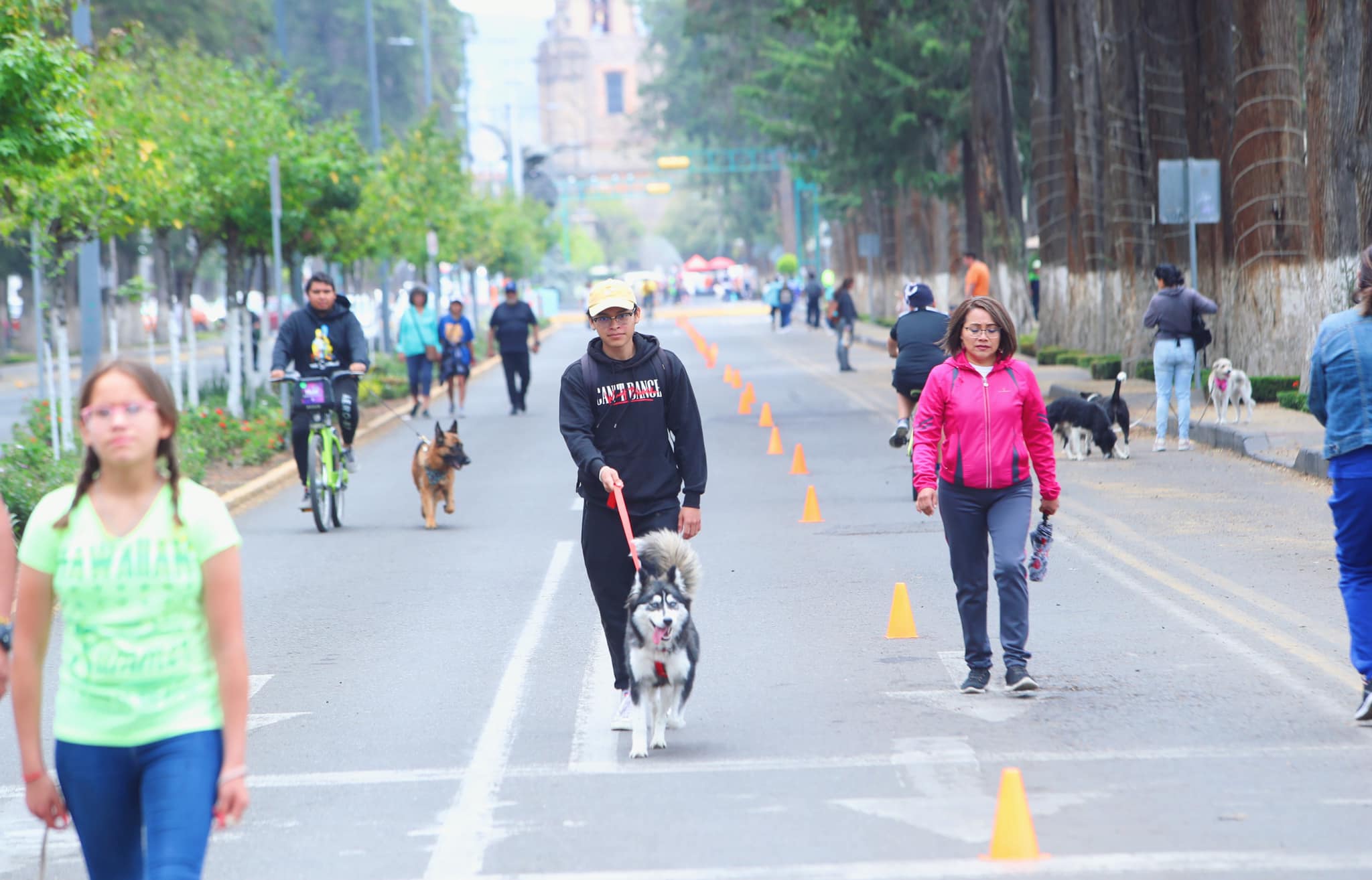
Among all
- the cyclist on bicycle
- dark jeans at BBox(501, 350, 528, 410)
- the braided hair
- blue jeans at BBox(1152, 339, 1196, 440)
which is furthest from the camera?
dark jeans at BBox(501, 350, 528, 410)

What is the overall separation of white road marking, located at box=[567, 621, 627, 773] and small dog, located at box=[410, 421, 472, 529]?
5.41 m

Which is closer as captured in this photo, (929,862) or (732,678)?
(929,862)

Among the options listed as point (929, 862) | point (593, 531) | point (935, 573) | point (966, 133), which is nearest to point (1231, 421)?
point (935, 573)

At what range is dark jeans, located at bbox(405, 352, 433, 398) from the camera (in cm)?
2750

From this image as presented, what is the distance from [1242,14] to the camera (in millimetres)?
23281

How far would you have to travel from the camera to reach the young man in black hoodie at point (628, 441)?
24.6 ft

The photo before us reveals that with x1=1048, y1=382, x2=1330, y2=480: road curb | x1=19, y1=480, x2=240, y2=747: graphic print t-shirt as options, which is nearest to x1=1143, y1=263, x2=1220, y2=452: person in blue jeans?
x1=1048, y1=382, x2=1330, y2=480: road curb

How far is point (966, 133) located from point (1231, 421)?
76.7 ft

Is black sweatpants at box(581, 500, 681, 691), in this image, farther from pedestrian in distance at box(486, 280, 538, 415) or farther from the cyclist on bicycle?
pedestrian in distance at box(486, 280, 538, 415)

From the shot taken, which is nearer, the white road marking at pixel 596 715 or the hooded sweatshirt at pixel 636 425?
the white road marking at pixel 596 715

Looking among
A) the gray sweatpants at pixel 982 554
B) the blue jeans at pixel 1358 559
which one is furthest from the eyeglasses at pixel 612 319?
the blue jeans at pixel 1358 559

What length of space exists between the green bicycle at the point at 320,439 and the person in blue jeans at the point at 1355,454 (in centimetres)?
905

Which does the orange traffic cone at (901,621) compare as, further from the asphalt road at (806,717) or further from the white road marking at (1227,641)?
the white road marking at (1227,641)

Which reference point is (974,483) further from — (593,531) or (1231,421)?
(1231,421)
